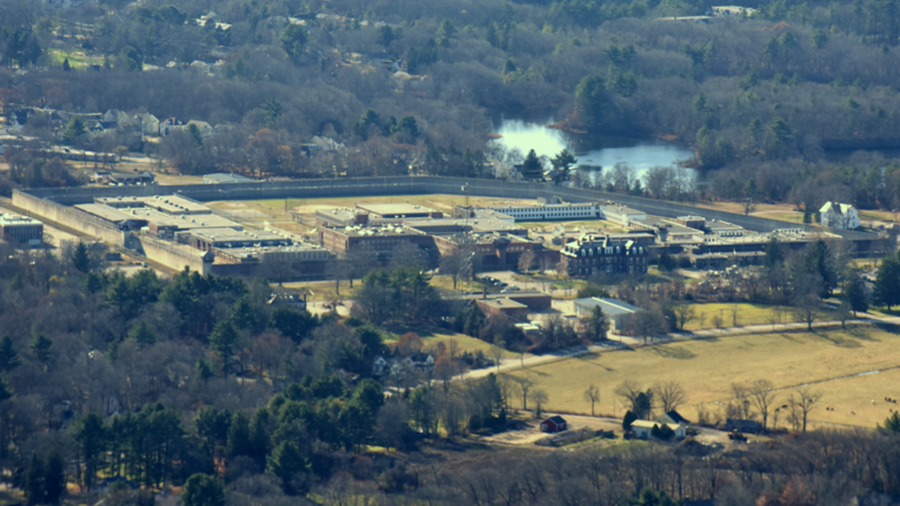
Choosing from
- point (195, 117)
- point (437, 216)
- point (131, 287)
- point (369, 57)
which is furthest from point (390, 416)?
point (369, 57)

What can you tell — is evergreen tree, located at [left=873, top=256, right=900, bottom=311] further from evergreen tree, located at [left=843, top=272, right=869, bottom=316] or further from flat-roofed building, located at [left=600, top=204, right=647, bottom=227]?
flat-roofed building, located at [left=600, top=204, right=647, bottom=227]

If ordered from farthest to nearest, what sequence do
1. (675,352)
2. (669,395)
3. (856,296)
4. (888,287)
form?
(888,287) → (856,296) → (675,352) → (669,395)

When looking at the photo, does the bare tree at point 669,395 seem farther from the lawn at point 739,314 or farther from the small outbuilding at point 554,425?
the lawn at point 739,314

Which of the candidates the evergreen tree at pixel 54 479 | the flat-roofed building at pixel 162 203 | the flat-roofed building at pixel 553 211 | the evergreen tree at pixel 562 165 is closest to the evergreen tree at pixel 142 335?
the evergreen tree at pixel 54 479

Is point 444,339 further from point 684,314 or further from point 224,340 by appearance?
point 684,314

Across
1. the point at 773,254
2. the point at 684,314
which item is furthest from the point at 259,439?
the point at 773,254
